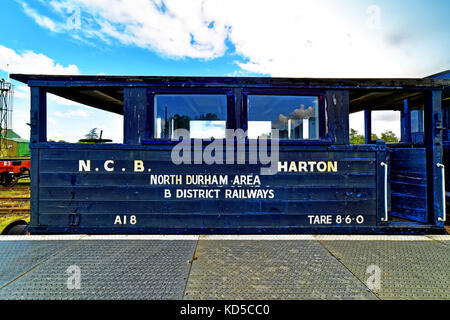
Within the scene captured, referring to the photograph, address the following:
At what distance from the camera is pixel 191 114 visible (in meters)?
3.17

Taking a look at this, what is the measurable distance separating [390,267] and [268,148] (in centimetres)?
184

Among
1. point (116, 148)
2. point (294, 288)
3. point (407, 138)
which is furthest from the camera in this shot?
point (407, 138)

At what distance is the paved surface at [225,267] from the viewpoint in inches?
73.0

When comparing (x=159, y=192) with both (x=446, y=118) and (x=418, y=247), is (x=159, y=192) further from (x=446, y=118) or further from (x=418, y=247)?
(x=446, y=118)

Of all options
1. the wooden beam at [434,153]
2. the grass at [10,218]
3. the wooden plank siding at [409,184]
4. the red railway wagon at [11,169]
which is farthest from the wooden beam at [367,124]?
the red railway wagon at [11,169]

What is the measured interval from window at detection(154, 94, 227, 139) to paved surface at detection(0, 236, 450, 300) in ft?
4.83

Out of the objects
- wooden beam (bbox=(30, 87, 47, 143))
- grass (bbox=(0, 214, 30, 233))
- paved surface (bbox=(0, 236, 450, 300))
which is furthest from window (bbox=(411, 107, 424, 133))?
grass (bbox=(0, 214, 30, 233))

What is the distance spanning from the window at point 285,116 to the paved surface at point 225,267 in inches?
57.4

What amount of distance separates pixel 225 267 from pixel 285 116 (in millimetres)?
2209

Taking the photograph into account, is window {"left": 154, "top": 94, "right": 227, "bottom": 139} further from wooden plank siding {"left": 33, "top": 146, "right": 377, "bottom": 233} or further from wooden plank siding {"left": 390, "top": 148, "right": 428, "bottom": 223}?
wooden plank siding {"left": 390, "top": 148, "right": 428, "bottom": 223}

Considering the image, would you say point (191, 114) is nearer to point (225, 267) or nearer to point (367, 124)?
point (225, 267)

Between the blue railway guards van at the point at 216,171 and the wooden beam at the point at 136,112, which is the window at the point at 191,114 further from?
the wooden beam at the point at 136,112

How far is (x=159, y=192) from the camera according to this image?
3.00 m
